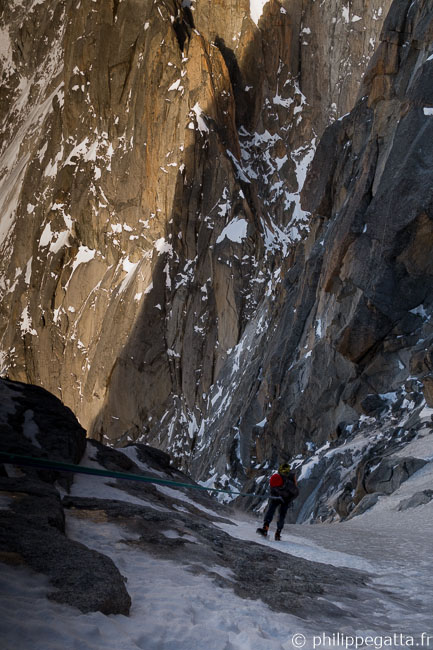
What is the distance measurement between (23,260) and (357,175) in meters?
57.3

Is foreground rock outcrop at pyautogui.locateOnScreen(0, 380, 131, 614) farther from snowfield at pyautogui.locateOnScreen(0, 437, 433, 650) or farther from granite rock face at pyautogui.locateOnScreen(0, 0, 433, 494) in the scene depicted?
granite rock face at pyautogui.locateOnScreen(0, 0, 433, 494)

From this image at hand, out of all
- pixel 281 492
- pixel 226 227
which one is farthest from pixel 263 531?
pixel 226 227

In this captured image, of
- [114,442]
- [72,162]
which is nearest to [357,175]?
[114,442]

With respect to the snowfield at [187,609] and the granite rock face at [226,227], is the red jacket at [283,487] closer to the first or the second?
the snowfield at [187,609]

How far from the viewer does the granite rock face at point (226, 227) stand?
21.2 meters

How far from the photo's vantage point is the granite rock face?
69.4 feet

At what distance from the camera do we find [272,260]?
45594 mm

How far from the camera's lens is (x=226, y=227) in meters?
48.8

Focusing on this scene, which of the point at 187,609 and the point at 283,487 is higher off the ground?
the point at 283,487

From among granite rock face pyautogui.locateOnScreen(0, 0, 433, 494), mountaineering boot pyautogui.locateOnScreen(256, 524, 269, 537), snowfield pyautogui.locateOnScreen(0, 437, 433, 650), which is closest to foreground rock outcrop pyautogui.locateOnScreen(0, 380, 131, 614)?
snowfield pyautogui.locateOnScreen(0, 437, 433, 650)

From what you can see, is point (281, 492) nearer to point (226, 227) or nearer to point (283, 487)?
point (283, 487)

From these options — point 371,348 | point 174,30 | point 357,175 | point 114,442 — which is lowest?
point 114,442

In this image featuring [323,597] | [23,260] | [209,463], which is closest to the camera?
[323,597]

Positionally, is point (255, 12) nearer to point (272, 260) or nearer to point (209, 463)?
point (272, 260)
